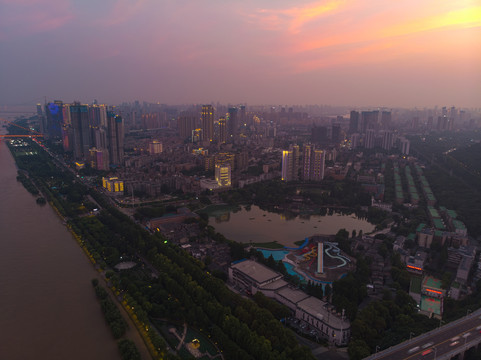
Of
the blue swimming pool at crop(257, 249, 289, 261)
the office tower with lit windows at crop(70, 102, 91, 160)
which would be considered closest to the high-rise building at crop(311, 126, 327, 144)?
the office tower with lit windows at crop(70, 102, 91, 160)

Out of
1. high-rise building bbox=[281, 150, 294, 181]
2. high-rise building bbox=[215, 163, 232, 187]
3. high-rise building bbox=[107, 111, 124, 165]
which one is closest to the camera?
high-rise building bbox=[215, 163, 232, 187]

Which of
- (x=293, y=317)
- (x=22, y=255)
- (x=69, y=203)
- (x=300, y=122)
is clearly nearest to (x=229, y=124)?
(x=300, y=122)

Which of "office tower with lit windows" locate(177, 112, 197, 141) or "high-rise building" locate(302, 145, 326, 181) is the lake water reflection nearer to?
"high-rise building" locate(302, 145, 326, 181)

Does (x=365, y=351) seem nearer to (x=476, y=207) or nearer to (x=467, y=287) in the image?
(x=467, y=287)

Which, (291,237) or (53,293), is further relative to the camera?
(291,237)

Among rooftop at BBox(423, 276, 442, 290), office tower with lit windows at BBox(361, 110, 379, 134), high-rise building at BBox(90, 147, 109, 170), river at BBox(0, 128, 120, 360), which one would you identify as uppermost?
office tower with lit windows at BBox(361, 110, 379, 134)

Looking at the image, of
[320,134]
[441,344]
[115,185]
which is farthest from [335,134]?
[441,344]
